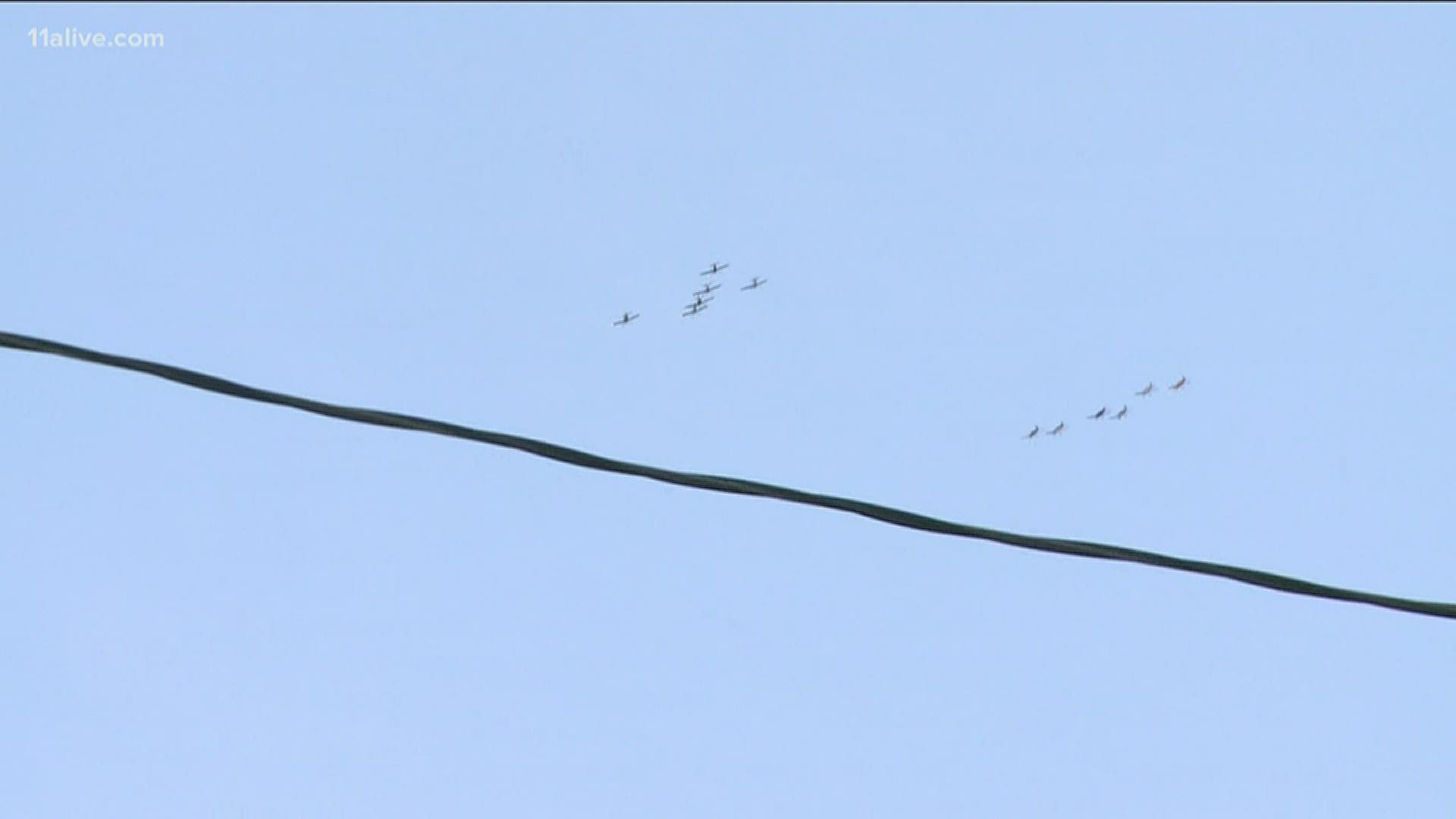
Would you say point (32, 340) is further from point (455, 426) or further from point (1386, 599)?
point (1386, 599)

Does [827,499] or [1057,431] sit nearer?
[827,499]

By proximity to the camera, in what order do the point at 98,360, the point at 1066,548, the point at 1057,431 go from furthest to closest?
the point at 1057,431, the point at 1066,548, the point at 98,360

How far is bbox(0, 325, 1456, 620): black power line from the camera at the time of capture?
8.43 m

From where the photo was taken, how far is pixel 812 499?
861 centimetres

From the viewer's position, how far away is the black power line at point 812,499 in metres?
8.43

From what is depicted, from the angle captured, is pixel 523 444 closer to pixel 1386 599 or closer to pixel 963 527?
pixel 963 527

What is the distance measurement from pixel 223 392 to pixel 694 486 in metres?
1.64

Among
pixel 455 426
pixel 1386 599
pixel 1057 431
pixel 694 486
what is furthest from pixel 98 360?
pixel 1057 431

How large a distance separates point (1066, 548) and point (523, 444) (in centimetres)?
195

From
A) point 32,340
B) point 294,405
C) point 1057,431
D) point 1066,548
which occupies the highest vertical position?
point 32,340

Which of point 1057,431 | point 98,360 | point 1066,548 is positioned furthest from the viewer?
point 1057,431

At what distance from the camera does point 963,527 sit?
28.6 feet

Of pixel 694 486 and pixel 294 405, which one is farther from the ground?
pixel 294 405

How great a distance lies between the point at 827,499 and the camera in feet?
28.2
